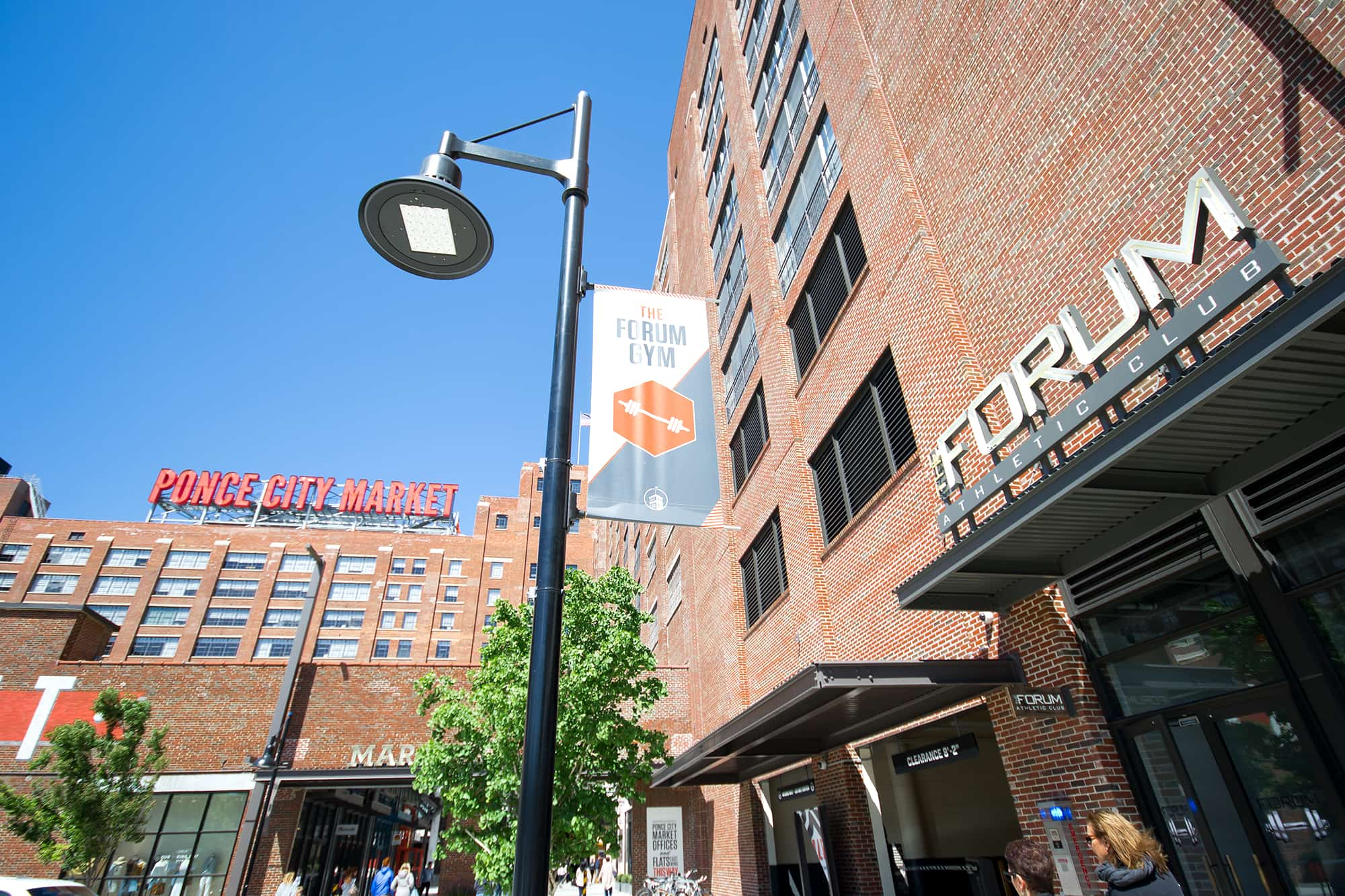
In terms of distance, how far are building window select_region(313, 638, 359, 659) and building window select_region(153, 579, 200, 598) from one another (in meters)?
13.1

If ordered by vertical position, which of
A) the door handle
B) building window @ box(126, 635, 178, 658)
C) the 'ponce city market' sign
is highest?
building window @ box(126, 635, 178, 658)

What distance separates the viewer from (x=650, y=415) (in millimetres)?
4902

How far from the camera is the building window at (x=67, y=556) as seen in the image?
210 ft

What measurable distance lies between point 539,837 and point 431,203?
3.67 m

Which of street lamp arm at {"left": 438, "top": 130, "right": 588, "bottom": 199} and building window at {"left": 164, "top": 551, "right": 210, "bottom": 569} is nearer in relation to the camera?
street lamp arm at {"left": 438, "top": 130, "right": 588, "bottom": 199}

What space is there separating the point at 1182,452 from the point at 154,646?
79281 millimetres

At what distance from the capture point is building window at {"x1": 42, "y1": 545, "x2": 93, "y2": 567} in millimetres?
63875

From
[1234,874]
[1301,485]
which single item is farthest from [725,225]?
[1234,874]

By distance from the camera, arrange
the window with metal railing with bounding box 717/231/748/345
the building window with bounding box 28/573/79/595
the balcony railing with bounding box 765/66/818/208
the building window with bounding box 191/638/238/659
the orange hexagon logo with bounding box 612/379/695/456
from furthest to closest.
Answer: the building window with bounding box 191/638/238/659 → the building window with bounding box 28/573/79/595 → the window with metal railing with bounding box 717/231/748/345 → the balcony railing with bounding box 765/66/818/208 → the orange hexagon logo with bounding box 612/379/695/456

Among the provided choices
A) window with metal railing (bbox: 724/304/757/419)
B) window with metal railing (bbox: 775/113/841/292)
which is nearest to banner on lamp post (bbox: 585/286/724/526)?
window with metal railing (bbox: 775/113/841/292)

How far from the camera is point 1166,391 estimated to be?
4691mm

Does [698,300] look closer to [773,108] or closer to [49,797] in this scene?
[773,108]

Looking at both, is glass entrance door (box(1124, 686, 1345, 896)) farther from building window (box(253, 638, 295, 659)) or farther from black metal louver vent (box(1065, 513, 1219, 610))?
building window (box(253, 638, 295, 659))

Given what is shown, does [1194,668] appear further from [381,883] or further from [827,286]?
[381,883]
